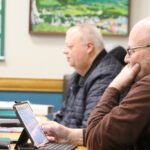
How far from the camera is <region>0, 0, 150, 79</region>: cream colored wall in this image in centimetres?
418

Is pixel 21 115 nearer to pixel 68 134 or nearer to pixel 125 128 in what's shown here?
pixel 68 134

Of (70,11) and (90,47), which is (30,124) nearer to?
(90,47)

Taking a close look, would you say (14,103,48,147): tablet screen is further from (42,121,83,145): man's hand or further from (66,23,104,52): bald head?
(66,23,104,52): bald head

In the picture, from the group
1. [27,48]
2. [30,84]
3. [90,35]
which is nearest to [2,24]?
[27,48]

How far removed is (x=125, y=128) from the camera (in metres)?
1.49

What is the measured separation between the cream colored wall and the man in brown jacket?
→ 252cm

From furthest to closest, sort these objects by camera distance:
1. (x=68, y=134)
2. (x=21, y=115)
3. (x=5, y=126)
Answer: (x=5, y=126) → (x=68, y=134) → (x=21, y=115)

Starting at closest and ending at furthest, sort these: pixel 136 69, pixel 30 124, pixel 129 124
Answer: pixel 129 124
pixel 136 69
pixel 30 124

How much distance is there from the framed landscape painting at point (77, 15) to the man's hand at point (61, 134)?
2244 millimetres

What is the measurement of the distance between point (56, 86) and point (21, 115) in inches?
97.3

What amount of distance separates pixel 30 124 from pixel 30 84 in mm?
2386

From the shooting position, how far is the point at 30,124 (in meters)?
1.84

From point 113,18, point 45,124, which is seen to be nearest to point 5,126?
point 45,124

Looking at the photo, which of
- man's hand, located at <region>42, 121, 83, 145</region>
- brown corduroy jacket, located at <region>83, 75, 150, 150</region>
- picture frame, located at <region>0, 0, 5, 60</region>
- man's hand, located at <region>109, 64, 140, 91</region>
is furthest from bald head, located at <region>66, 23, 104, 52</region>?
picture frame, located at <region>0, 0, 5, 60</region>
